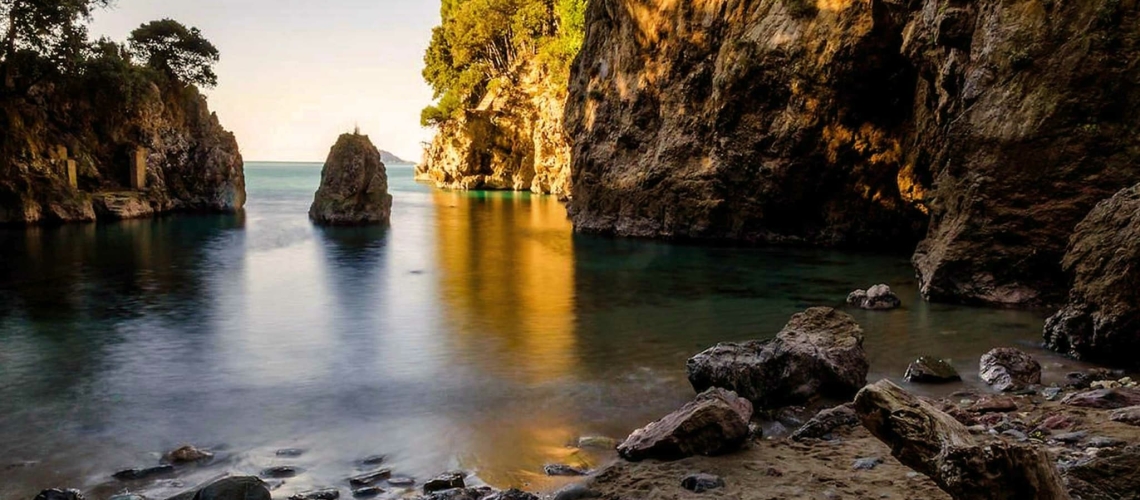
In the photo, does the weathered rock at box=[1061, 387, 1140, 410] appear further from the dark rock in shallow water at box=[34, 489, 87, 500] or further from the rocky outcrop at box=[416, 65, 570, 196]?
the rocky outcrop at box=[416, 65, 570, 196]

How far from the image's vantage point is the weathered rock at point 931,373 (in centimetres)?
1021

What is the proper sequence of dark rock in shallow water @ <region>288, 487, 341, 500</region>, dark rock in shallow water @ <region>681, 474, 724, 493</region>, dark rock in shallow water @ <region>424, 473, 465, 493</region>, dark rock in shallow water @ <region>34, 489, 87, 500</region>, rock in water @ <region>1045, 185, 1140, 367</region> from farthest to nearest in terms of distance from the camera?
rock in water @ <region>1045, 185, 1140, 367</region>
dark rock in shallow water @ <region>424, 473, 465, 493</region>
dark rock in shallow water @ <region>288, 487, 341, 500</region>
dark rock in shallow water @ <region>34, 489, 87, 500</region>
dark rock in shallow water @ <region>681, 474, 724, 493</region>

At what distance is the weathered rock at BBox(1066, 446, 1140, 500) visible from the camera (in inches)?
186

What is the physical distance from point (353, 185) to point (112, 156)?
16.1 metres

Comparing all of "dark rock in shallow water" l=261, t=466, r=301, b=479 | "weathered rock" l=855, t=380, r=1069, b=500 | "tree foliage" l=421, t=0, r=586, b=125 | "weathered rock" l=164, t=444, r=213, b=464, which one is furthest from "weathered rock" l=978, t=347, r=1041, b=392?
"tree foliage" l=421, t=0, r=586, b=125

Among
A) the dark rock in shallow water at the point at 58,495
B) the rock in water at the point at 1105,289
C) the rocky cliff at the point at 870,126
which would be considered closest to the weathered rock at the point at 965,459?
the dark rock in shallow water at the point at 58,495

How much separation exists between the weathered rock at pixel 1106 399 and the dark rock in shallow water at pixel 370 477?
699 cm

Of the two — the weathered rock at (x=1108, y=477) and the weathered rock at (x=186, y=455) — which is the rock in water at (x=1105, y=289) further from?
the weathered rock at (x=186, y=455)

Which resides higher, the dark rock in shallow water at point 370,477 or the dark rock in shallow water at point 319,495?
the dark rock in shallow water at point 319,495

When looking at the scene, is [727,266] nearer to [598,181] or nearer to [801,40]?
[801,40]

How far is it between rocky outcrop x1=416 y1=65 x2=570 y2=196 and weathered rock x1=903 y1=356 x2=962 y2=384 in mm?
52711

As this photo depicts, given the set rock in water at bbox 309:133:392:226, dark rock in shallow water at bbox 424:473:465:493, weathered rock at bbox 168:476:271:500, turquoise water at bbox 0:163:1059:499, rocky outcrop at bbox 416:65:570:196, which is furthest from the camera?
rocky outcrop at bbox 416:65:570:196

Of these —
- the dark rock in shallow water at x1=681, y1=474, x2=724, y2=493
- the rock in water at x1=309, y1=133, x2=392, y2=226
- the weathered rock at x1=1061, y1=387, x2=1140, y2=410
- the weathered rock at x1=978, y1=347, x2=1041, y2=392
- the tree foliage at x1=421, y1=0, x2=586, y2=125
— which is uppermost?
the tree foliage at x1=421, y1=0, x2=586, y2=125

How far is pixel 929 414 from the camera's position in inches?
185
